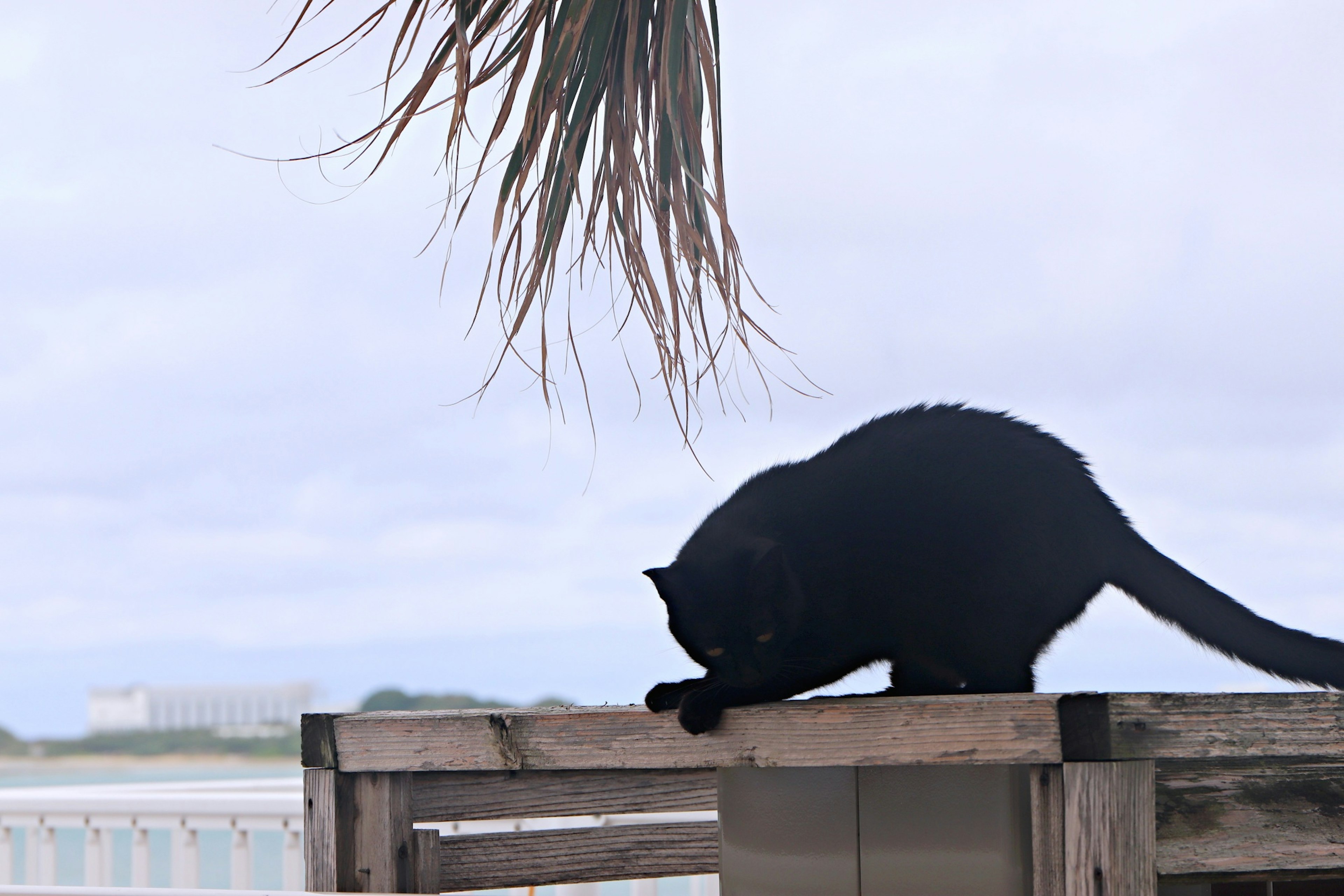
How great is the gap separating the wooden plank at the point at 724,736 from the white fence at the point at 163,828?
144 centimetres

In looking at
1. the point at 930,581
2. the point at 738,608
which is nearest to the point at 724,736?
the point at 738,608

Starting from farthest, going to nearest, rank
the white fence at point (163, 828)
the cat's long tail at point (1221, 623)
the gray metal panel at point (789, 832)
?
the white fence at point (163, 828) < the cat's long tail at point (1221, 623) < the gray metal panel at point (789, 832)

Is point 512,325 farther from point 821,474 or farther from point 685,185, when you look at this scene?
point 821,474

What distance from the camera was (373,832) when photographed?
1355 millimetres

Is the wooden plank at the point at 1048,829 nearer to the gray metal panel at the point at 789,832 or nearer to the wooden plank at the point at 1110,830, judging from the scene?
the wooden plank at the point at 1110,830

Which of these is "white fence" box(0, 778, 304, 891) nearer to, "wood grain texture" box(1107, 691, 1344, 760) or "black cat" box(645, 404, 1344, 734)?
"black cat" box(645, 404, 1344, 734)

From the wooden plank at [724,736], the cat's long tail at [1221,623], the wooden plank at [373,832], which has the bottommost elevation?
the wooden plank at [373,832]

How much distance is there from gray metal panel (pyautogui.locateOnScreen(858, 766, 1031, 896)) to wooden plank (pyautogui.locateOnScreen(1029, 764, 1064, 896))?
0.07 ft

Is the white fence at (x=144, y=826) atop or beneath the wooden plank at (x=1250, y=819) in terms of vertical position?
beneath

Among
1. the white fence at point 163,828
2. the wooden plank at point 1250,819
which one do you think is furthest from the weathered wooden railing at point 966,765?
the white fence at point 163,828

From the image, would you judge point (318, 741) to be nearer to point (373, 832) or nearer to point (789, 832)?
point (373, 832)

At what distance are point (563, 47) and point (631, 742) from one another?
1093mm

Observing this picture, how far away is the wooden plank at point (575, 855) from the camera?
4.87 ft

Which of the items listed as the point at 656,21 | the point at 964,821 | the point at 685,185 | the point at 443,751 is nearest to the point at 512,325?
the point at 685,185
